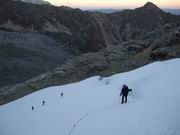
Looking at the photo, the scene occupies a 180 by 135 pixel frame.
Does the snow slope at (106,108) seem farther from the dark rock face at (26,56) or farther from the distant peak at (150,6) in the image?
the distant peak at (150,6)

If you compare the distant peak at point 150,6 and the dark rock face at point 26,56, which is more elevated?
the distant peak at point 150,6

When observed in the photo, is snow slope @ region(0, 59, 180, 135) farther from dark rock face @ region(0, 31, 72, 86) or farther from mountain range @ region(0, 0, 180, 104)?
dark rock face @ region(0, 31, 72, 86)

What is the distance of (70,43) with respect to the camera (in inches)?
3034

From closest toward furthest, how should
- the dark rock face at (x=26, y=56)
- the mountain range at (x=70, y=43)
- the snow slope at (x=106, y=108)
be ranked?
the snow slope at (x=106, y=108)
the mountain range at (x=70, y=43)
the dark rock face at (x=26, y=56)

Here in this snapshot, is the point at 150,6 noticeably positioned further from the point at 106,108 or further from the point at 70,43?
the point at 106,108

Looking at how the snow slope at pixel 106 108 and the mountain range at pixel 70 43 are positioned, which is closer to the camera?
the snow slope at pixel 106 108

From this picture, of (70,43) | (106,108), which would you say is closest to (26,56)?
(70,43)

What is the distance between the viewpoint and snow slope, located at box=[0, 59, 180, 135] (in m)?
11.9

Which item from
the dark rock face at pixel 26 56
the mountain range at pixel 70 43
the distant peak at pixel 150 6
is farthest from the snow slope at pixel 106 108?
the distant peak at pixel 150 6

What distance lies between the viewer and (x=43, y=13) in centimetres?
8600

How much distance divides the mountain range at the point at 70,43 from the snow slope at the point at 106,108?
479cm

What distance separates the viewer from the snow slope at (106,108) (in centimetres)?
1195

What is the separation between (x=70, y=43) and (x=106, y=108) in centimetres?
6194

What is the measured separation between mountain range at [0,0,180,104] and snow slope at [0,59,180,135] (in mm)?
4790
